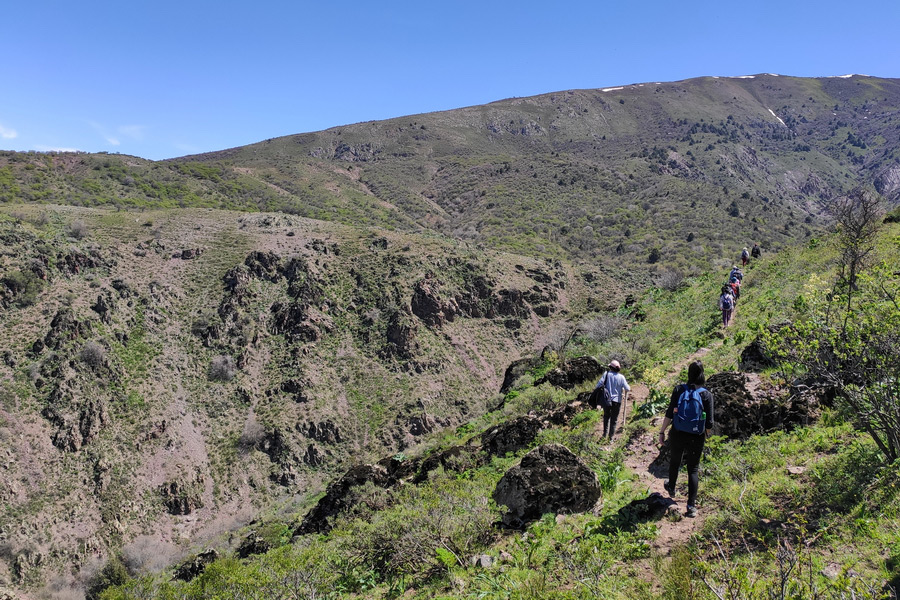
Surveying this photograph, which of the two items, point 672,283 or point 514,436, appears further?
point 672,283

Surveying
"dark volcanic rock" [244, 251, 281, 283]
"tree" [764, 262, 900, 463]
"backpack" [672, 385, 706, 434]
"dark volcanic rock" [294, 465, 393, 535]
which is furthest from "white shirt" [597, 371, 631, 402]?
"dark volcanic rock" [244, 251, 281, 283]

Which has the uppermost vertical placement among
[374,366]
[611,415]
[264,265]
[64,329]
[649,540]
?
[264,265]

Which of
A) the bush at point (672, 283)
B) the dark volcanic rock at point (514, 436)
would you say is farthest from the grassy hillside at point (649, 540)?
the bush at point (672, 283)

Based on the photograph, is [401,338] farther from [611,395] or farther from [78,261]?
[611,395]

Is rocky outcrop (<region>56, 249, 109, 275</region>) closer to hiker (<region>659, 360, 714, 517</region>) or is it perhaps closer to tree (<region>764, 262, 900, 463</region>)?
hiker (<region>659, 360, 714, 517</region>)

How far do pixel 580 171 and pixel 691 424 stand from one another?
88.6 m

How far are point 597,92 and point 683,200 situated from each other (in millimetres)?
77168

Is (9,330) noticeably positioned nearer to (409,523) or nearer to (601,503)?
(409,523)

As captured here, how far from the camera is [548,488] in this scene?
20.1ft

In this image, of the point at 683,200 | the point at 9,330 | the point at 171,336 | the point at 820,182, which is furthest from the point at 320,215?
the point at 820,182

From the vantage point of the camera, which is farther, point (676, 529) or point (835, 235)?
point (835, 235)

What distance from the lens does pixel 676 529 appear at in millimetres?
4934

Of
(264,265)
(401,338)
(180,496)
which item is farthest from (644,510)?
(264,265)

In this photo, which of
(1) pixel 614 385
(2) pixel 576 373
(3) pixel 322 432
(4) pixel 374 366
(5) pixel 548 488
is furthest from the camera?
(4) pixel 374 366
